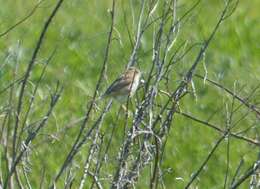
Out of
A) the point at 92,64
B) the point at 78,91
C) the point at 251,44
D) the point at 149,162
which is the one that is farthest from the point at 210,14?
the point at 149,162

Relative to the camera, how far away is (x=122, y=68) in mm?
5801

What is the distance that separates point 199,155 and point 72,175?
11.6ft

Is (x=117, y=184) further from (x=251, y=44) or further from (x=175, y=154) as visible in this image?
(x=251, y=44)

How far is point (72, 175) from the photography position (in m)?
3.81

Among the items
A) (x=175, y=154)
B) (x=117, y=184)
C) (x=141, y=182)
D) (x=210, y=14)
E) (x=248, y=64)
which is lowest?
(x=117, y=184)

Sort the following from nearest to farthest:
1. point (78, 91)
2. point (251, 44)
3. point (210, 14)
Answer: point (78, 91) → point (251, 44) → point (210, 14)

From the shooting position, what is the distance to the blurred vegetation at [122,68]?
6836mm

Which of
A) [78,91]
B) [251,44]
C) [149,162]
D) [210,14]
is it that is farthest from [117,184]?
[210,14]

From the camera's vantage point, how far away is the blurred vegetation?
269 inches

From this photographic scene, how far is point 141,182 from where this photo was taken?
663 centimetres

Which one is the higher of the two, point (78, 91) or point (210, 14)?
point (210, 14)

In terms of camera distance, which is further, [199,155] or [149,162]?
[199,155]

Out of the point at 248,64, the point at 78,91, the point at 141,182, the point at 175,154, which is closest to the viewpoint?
the point at 141,182

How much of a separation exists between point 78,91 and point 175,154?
3.16 ft
